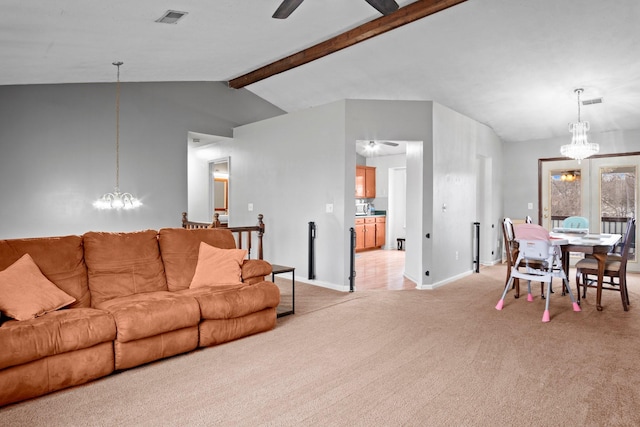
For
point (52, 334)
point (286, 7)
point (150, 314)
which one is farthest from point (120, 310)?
point (286, 7)

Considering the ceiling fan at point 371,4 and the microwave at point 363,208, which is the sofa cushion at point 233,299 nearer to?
the ceiling fan at point 371,4

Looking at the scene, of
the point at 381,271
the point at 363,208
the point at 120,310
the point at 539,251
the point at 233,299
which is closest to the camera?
the point at 120,310

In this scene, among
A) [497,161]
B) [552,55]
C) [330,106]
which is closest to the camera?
[552,55]

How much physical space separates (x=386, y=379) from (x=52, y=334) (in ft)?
7.02

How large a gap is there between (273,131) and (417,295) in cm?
338

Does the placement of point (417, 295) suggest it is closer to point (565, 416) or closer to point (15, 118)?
point (565, 416)

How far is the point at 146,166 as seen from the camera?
22.6ft

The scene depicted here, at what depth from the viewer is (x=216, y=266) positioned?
3934 millimetres

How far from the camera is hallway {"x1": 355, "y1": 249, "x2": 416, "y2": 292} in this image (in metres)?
5.88

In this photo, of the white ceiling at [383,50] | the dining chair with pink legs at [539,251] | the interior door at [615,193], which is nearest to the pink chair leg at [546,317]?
the dining chair with pink legs at [539,251]

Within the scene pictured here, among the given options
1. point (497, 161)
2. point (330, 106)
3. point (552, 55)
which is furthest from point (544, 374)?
point (497, 161)

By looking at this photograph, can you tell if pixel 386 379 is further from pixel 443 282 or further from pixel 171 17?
pixel 171 17

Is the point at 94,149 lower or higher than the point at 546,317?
higher

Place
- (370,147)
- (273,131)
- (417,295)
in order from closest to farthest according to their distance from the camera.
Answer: (417,295)
(273,131)
(370,147)
